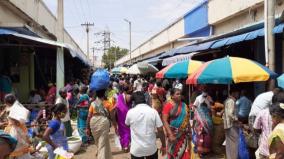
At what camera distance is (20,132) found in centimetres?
496

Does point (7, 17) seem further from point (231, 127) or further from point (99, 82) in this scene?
point (231, 127)

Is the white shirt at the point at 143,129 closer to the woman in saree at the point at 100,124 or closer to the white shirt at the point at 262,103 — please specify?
the woman in saree at the point at 100,124

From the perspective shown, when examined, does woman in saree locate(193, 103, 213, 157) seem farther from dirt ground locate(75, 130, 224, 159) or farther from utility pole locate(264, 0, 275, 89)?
utility pole locate(264, 0, 275, 89)

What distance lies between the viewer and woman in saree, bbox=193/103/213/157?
27.5 ft

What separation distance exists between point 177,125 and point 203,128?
2532 mm

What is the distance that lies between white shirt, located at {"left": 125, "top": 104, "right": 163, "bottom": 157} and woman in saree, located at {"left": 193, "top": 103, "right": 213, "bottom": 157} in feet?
10.1

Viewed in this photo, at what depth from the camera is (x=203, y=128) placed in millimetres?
8438

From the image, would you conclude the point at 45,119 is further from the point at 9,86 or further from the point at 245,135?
the point at 245,135

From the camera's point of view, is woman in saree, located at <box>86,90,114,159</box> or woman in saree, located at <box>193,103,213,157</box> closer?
woman in saree, located at <box>86,90,114,159</box>

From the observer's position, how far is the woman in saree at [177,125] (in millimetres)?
6043

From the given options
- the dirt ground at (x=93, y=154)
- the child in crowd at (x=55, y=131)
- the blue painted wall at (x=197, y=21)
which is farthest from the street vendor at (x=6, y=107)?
the blue painted wall at (x=197, y=21)

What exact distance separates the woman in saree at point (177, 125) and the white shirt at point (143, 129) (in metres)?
0.58

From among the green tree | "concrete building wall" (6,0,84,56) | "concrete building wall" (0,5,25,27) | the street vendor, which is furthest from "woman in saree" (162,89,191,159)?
the green tree

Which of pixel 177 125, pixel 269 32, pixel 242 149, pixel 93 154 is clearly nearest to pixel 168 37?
pixel 93 154
